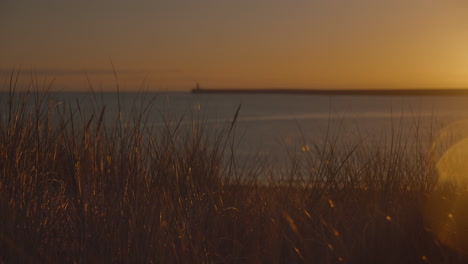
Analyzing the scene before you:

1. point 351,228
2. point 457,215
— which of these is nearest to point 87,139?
point 351,228

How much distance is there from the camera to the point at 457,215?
2.24m

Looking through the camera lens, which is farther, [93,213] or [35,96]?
[35,96]

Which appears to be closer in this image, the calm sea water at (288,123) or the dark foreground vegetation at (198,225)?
the dark foreground vegetation at (198,225)

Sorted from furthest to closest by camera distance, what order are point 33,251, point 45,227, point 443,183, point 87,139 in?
point 443,183 → point 87,139 → point 45,227 → point 33,251

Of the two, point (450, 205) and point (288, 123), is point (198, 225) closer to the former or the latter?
point (450, 205)

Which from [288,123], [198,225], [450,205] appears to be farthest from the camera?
[288,123]

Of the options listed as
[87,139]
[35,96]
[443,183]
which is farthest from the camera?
[443,183]

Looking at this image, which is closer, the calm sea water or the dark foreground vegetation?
the dark foreground vegetation

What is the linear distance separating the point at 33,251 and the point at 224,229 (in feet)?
2.65

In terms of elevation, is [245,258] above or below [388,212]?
below

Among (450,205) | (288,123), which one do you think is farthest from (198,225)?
(288,123)

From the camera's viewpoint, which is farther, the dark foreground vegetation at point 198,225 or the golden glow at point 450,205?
the golden glow at point 450,205

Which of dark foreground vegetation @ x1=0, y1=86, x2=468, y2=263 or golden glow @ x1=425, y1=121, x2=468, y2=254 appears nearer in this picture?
dark foreground vegetation @ x1=0, y1=86, x2=468, y2=263

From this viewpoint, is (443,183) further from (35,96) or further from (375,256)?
(35,96)
